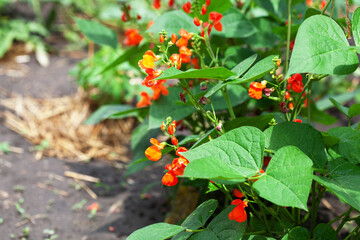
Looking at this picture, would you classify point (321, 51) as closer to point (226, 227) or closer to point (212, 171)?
point (212, 171)

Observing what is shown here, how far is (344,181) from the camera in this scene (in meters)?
0.87

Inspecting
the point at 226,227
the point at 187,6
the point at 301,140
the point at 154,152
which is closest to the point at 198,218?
the point at 226,227

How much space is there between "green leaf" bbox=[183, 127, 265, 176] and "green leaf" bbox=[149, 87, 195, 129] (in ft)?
1.49

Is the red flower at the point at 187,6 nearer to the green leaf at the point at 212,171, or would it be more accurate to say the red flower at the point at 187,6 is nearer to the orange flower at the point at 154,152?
the orange flower at the point at 154,152

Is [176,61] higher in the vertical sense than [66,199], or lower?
higher

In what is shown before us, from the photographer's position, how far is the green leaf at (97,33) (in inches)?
67.6

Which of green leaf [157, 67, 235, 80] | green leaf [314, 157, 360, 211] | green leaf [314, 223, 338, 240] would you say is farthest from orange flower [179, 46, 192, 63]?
green leaf [314, 223, 338, 240]

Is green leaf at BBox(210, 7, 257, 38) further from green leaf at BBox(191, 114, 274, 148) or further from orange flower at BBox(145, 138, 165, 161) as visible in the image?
orange flower at BBox(145, 138, 165, 161)

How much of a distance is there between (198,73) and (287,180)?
0.99 ft

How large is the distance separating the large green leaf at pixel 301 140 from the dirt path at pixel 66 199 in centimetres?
96

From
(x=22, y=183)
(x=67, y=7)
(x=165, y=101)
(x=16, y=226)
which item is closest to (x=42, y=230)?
(x=16, y=226)

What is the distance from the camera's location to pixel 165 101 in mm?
1453

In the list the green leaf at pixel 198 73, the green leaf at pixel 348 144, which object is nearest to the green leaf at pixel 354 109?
the green leaf at pixel 348 144

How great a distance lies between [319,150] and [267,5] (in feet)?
A: 2.50
